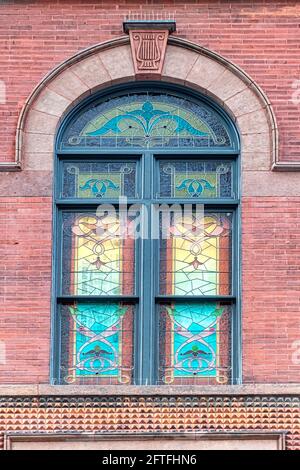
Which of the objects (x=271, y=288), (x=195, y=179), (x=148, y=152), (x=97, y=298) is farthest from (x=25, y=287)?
(x=271, y=288)

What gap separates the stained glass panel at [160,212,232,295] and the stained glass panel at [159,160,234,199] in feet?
0.82

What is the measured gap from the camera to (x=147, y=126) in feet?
67.4

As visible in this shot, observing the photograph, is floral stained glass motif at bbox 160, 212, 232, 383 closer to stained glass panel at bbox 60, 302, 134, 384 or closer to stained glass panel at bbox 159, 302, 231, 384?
stained glass panel at bbox 159, 302, 231, 384

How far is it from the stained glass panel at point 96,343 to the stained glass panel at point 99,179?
4.17 ft

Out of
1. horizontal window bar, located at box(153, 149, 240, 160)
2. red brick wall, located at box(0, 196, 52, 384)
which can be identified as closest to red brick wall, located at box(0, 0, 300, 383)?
red brick wall, located at box(0, 196, 52, 384)

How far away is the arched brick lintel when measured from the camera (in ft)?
66.2

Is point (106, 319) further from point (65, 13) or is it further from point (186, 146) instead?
point (65, 13)

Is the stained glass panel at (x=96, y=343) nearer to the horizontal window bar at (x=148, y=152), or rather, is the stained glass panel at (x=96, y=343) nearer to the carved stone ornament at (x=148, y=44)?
the horizontal window bar at (x=148, y=152)

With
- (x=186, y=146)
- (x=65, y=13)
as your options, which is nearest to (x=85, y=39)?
(x=65, y=13)

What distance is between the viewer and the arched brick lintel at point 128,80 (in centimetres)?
2019

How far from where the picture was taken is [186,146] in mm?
20453

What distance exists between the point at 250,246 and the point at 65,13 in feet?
11.4

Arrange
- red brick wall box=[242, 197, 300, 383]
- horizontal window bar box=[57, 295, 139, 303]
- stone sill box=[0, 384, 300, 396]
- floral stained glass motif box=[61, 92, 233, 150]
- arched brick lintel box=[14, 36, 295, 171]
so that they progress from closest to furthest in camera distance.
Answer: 1. stone sill box=[0, 384, 300, 396]
2. red brick wall box=[242, 197, 300, 383]
3. horizontal window bar box=[57, 295, 139, 303]
4. arched brick lintel box=[14, 36, 295, 171]
5. floral stained glass motif box=[61, 92, 233, 150]

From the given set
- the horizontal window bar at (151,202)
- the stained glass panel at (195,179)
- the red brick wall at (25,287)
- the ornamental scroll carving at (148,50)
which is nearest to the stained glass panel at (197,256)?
the horizontal window bar at (151,202)
